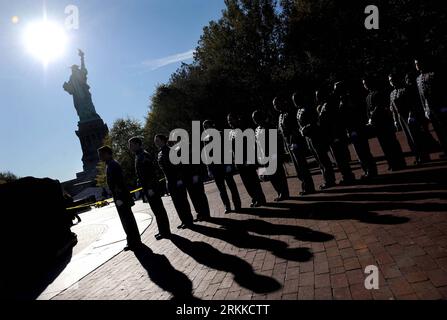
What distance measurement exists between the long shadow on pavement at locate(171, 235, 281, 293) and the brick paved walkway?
0.02m

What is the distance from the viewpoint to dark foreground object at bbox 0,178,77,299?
6.97m

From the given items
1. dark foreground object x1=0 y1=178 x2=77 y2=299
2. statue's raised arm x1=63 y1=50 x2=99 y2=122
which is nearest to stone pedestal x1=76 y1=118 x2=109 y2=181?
statue's raised arm x1=63 y1=50 x2=99 y2=122

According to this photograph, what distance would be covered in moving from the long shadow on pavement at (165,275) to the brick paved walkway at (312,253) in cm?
2

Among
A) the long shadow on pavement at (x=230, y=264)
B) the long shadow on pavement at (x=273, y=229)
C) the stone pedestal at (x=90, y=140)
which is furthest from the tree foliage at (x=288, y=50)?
the stone pedestal at (x=90, y=140)

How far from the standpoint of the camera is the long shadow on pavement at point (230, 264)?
365 centimetres

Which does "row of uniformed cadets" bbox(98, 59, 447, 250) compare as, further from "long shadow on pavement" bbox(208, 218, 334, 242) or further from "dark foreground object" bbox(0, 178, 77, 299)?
"dark foreground object" bbox(0, 178, 77, 299)

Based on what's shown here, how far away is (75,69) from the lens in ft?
234

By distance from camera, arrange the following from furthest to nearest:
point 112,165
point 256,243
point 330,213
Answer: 1. point 112,165
2. point 330,213
3. point 256,243

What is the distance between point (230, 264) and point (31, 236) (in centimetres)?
593

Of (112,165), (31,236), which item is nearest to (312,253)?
(112,165)

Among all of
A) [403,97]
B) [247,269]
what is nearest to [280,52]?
[403,97]

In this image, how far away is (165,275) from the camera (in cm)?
493

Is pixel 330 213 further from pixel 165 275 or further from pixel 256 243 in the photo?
pixel 165 275

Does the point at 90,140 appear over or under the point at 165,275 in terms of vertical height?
over
